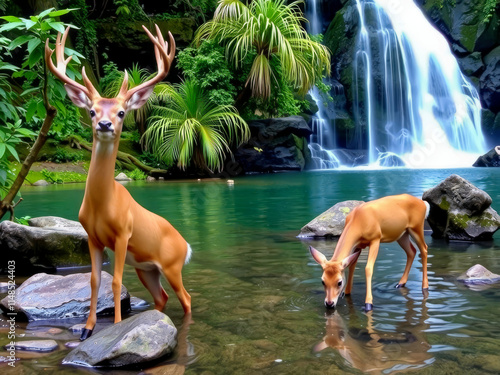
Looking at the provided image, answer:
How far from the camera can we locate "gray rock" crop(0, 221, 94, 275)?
7113 millimetres

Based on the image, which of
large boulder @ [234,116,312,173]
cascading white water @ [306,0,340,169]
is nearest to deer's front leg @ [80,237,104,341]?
large boulder @ [234,116,312,173]

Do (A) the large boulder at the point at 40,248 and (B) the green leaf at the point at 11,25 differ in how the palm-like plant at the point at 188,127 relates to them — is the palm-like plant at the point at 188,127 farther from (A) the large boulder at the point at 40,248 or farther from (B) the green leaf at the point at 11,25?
(B) the green leaf at the point at 11,25

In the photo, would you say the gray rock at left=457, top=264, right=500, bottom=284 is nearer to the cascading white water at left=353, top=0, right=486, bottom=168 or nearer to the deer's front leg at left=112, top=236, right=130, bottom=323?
the deer's front leg at left=112, top=236, right=130, bottom=323

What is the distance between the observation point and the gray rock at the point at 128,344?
4031mm

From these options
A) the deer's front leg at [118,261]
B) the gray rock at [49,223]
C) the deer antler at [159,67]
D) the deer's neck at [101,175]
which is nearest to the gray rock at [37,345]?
the deer's front leg at [118,261]

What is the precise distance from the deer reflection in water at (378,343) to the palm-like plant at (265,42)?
65.6 feet

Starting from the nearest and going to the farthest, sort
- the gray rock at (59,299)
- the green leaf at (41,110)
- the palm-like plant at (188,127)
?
1. the gray rock at (59,299)
2. the green leaf at (41,110)
3. the palm-like plant at (188,127)

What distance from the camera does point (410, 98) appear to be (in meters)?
32.2

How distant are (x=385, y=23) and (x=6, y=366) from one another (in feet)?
106

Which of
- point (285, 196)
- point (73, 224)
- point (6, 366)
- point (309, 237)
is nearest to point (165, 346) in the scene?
point (6, 366)

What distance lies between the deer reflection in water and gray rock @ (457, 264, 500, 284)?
127cm

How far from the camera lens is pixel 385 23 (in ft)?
109

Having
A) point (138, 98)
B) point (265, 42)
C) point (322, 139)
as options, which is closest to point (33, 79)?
point (138, 98)

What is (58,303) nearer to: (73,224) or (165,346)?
(165,346)
